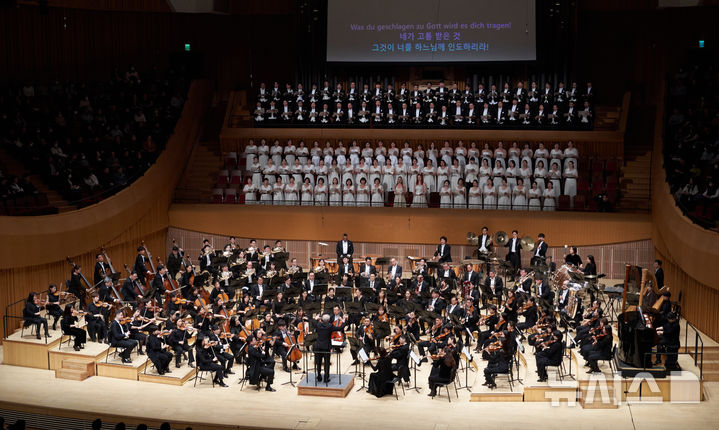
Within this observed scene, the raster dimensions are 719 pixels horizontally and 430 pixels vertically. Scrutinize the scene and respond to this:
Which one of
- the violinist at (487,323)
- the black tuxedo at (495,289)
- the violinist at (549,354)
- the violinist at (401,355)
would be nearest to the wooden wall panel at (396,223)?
the black tuxedo at (495,289)

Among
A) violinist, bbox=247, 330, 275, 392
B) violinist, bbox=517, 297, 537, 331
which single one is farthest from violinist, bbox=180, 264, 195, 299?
violinist, bbox=517, 297, 537, 331

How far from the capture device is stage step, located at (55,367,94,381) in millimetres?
14500

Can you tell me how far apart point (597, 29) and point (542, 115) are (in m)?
5.91

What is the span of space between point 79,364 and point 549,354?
8.14 metres

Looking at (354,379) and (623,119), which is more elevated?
(623,119)

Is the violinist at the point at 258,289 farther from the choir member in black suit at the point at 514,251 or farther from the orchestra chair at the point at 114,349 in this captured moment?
the choir member in black suit at the point at 514,251

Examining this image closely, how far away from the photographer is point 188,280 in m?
17.5

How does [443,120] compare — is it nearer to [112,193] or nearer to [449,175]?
[449,175]

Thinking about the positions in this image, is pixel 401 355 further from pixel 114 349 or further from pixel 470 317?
pixel 114 349

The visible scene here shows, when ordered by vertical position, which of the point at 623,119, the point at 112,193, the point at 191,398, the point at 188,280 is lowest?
the point at 191,398

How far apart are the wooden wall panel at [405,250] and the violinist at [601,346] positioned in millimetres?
5835

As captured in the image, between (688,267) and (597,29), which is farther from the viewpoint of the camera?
(597,29)

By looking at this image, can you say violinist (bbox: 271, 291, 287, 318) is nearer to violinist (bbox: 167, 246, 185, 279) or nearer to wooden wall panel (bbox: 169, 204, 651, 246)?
violinist (bbox: 167, 246, 185, 279)

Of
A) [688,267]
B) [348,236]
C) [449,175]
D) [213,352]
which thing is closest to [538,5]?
[449,175]
